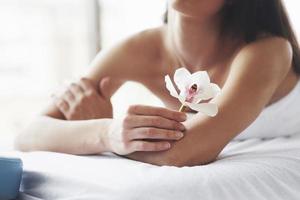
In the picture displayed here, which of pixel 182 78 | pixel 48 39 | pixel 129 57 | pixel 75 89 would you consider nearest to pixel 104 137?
pixel 182 78

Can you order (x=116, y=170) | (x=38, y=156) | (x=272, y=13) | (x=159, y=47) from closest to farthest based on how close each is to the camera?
(x=116, y=170)
(x=38, y=156)
(x=272, y=13)
(x=159, y=47)

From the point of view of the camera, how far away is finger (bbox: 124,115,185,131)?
0.98 metres

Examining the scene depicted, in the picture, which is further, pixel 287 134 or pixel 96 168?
pixel 287 134

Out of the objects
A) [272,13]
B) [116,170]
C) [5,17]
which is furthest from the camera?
[5,17]

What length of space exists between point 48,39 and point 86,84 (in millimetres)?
1385

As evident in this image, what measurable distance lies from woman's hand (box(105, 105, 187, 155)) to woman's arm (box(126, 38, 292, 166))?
0.06 ft

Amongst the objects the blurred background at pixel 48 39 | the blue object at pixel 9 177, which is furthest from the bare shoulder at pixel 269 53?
the blurred background at pixel 48 39

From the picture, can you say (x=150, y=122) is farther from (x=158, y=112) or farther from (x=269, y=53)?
(x=269, y=53)

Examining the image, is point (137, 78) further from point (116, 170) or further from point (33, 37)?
point (33, 37)

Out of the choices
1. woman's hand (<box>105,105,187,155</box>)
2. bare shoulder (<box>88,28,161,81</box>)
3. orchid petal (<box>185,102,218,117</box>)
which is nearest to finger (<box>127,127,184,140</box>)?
woman's hand (<box>105,105,187,155</box>)

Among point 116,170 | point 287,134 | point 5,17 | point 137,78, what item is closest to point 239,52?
point 287,134

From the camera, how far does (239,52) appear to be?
124 cm

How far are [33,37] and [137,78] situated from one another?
1.32 meters

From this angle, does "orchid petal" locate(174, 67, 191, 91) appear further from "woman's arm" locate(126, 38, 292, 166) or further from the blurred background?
the blurred background
